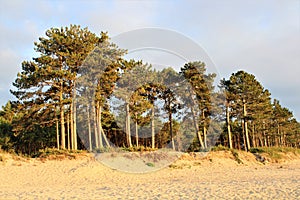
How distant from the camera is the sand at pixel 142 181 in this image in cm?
987

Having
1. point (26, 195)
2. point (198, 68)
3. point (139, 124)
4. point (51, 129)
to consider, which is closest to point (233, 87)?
point (198, 68)

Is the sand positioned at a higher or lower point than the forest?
lower

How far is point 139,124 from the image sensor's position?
24.8 meters

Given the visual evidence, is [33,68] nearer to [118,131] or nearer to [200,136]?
[118,131]

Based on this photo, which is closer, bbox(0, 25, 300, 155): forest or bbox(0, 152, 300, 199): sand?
bbox(0, 152, 300, 199): sand

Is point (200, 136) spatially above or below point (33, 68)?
below

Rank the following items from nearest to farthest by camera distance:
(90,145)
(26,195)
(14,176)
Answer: (26,195)
(14,176)
(90,145)

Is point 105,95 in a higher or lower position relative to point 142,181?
higher

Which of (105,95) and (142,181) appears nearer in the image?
(142,181)

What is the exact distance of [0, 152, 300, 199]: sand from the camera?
32.4 ft

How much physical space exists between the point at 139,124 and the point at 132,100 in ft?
10.5

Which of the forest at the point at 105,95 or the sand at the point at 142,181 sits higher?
the forest at the point at 105,95

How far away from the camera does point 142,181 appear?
1506 cm

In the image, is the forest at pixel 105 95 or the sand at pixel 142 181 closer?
the sand at pixel 142 181
